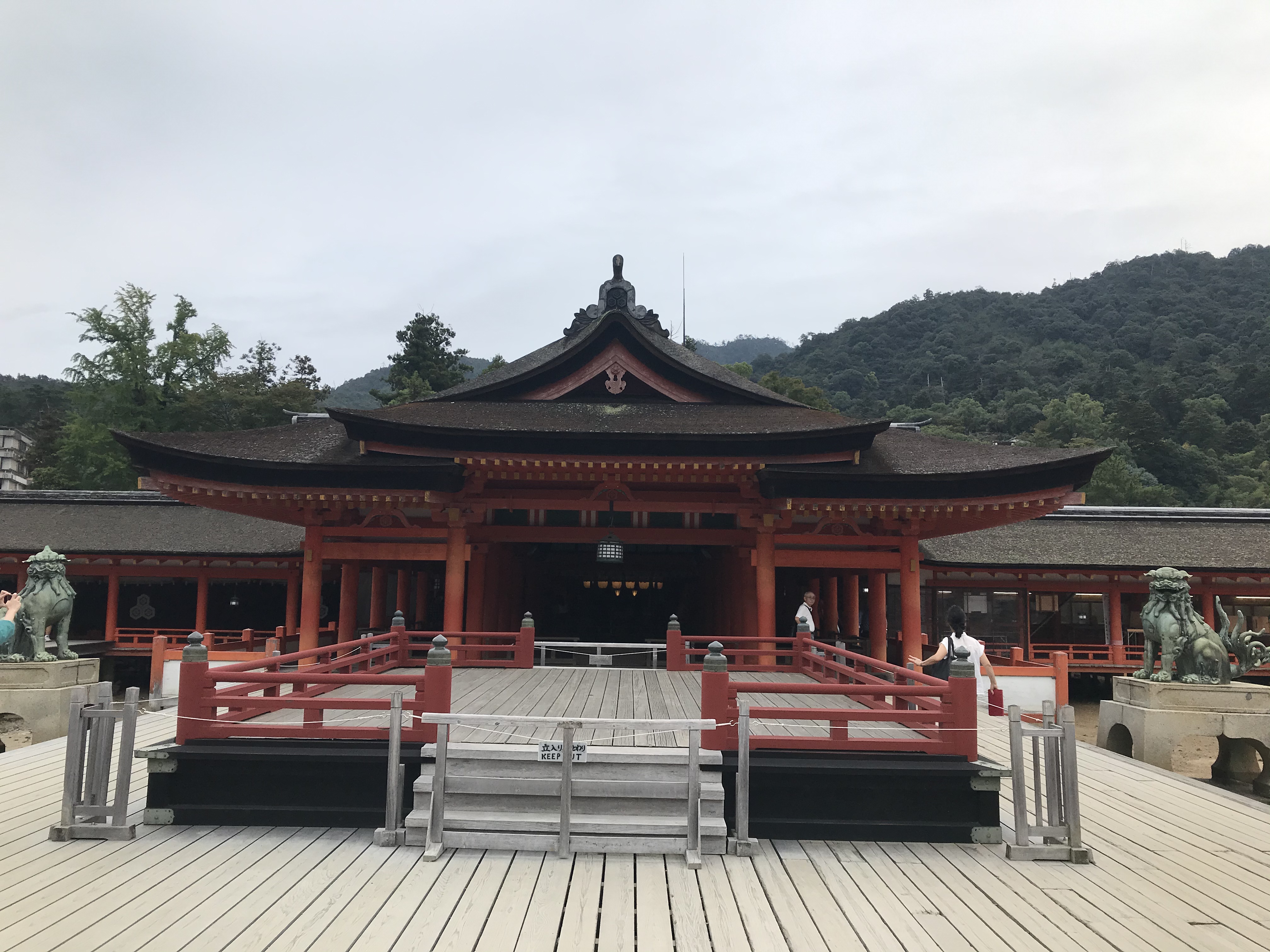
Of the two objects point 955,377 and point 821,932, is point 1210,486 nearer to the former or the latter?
point 955,377

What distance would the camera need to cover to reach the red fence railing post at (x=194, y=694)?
8148mm

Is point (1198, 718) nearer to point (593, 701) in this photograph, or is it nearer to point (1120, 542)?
point (593, 701)

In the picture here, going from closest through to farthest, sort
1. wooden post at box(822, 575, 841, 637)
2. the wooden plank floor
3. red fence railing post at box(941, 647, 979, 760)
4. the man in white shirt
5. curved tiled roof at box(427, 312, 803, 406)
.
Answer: red fence railing post at box(941, 647, 979, 760) < the wooden plank floor < the man in white shirt < curved tiled roof at box(427, 312, 803, 406) < wooden post at box(822, 575, 841, 637)

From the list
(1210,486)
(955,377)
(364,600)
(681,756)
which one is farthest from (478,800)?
(955,377)

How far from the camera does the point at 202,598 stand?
88.1 feet

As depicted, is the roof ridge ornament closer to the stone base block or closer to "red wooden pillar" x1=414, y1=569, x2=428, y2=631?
"red wooden pillar" x1=414, y1=569, x2=428, y2=631

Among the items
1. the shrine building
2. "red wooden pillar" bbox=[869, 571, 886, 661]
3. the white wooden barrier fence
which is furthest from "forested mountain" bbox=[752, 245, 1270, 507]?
the white wooden barrier fence

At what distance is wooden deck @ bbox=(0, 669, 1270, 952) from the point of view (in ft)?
18.6

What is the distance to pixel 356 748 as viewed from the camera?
8078 millimetres

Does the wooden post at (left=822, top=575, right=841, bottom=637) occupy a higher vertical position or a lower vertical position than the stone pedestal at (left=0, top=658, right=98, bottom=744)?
higher

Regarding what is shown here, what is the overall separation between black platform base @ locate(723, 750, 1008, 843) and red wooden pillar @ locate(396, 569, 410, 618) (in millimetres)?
16922

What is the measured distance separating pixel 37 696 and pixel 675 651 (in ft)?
40.9

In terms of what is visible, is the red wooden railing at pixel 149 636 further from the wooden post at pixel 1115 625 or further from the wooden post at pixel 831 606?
the wooden post at pixel 1115 625

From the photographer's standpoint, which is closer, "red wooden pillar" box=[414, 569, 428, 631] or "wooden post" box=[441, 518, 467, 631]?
"wooden post" box=[441, 518, 467, 631]
